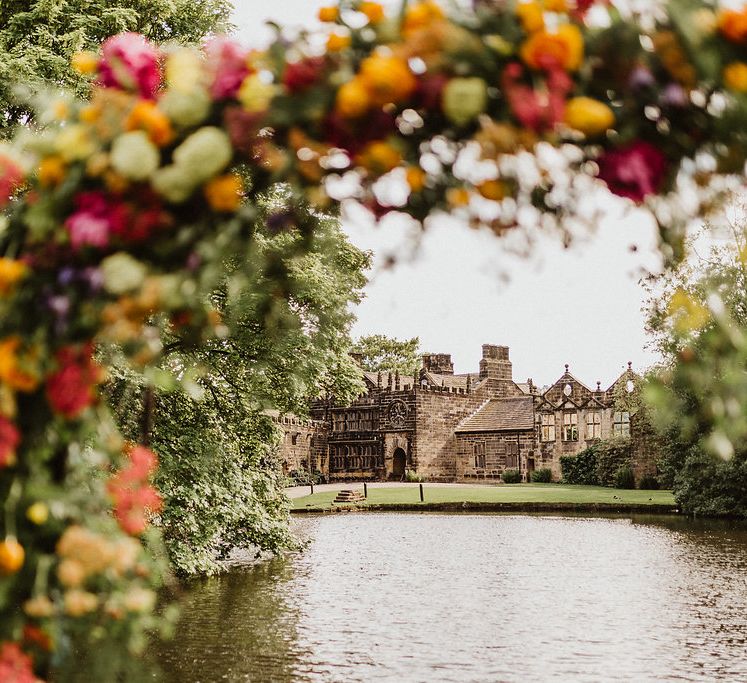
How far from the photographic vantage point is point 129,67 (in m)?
1.96

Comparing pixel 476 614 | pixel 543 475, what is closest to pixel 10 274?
pixel 476 614

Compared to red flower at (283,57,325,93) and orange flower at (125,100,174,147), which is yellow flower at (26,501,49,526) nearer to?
orange flower at (125,100,174,147)

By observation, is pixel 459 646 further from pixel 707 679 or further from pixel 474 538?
pixel 474 538

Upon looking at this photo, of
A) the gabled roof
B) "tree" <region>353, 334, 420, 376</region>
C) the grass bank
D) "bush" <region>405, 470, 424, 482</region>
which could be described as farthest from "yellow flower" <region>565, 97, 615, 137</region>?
"tree" <region>353, 334, 420, 376</region>

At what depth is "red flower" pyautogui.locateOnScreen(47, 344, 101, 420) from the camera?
176cm

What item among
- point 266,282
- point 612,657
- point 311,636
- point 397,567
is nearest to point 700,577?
point 397,567

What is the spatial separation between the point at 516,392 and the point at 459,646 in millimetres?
62660

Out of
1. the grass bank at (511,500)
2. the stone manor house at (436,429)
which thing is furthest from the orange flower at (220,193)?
the stone manor house at (436,429)

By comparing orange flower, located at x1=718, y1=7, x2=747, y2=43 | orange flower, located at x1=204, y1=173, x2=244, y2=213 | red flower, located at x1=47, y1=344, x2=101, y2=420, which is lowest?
red flower, located at x1=47, y1=344, x2=101, y2=420

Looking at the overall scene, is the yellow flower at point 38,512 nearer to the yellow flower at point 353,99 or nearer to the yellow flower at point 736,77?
the yellow flower at point 353,99

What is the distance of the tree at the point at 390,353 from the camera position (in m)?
87.8

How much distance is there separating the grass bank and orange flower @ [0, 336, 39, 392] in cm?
4120

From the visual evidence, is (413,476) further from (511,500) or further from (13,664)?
(13,664)

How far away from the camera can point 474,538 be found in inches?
1159
